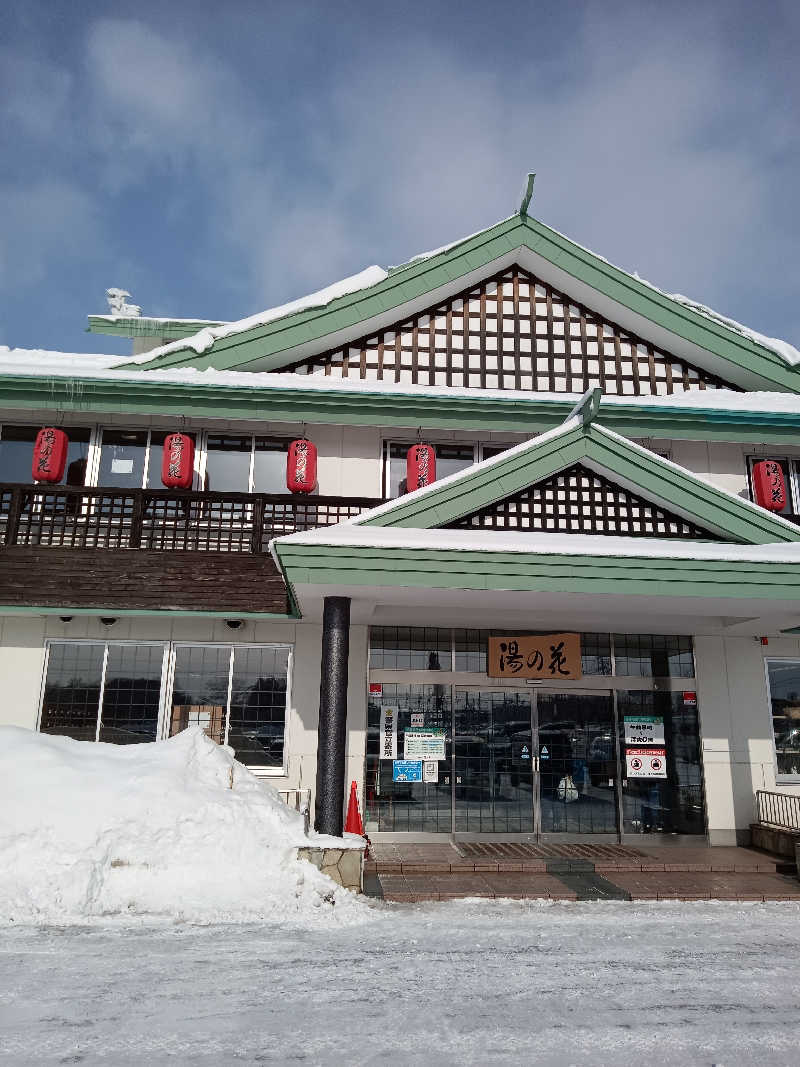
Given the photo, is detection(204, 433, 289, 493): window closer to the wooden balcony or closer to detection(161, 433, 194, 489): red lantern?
detection(161, 433, 194, 489): red lantern

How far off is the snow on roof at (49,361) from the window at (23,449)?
1113 millimetres

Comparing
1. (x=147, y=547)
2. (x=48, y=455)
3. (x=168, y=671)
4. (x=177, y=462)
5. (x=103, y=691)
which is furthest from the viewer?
(x=177, y=462)

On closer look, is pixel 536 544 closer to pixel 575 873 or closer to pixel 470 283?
pixel 575 873

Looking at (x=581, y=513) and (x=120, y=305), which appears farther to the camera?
(x=120, y=305)

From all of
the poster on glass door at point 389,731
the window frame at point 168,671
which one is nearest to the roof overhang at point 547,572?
the window frame at point 168,671

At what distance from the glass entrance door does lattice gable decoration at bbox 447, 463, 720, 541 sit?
384cm

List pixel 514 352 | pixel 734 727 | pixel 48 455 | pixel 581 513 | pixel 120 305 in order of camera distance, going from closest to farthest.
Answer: pixel 581 513, pixel 48 455, pixel 734 727, pixel 514 352, pixel 120 305

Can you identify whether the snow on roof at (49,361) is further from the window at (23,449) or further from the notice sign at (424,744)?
the notice sign at (424,744)

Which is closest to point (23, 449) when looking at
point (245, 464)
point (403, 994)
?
point (245, 464)

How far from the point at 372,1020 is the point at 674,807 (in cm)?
973

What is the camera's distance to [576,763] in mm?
13203

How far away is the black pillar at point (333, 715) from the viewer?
9648 mm

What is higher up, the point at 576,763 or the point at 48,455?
the point at 48,455

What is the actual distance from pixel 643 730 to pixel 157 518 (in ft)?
29.9
